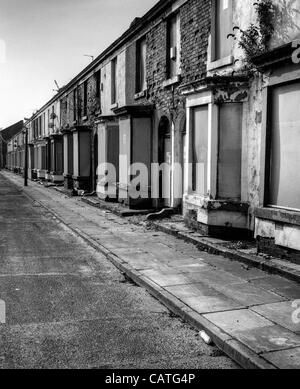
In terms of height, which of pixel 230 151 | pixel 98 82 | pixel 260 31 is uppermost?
pixel 98 82

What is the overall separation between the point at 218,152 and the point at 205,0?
4521 millimetres

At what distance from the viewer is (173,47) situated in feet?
46.0

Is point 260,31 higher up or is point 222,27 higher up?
point 222,27

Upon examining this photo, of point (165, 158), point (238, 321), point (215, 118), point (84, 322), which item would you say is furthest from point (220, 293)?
point (165, 158)

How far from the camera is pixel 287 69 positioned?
25.5 feet

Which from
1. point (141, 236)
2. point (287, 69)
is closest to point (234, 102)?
point (287, 69)

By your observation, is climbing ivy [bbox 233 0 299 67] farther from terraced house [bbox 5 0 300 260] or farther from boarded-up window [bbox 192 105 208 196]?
boarded-up window [bbox 192 105 208 196]

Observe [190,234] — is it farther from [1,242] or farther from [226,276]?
[1,242]

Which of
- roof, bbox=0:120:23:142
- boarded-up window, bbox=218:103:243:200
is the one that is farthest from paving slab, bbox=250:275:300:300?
roof, bbox=0:120:23:142

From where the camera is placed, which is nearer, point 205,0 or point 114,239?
point 114,239

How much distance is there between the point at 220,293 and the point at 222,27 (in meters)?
7.22

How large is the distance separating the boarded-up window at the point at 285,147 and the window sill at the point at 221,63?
243 centimetres

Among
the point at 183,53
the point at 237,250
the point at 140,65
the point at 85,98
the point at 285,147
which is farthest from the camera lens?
the point at 85,98

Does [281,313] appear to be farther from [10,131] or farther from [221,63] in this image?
[10,131]
